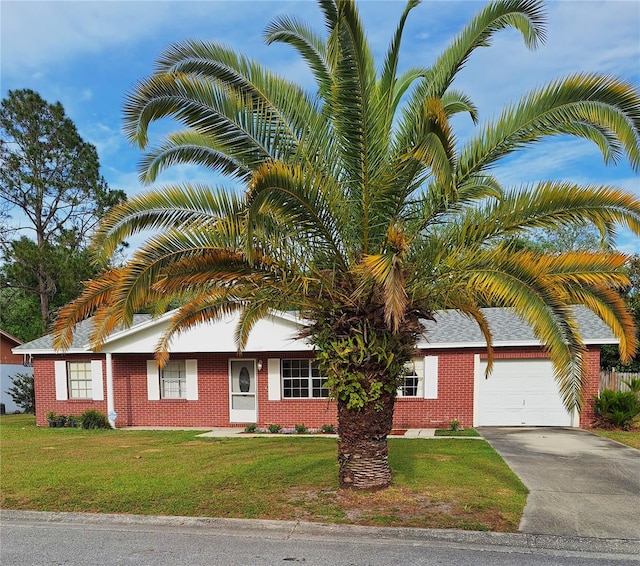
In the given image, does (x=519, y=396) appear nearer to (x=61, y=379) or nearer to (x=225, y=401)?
(x=225, y=401)

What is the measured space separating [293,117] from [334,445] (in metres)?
7.98

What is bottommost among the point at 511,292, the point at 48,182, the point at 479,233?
the point at 511,292

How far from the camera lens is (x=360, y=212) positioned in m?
6.46

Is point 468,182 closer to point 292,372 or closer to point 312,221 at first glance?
point 312,221

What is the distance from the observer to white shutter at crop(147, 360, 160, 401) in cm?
1555

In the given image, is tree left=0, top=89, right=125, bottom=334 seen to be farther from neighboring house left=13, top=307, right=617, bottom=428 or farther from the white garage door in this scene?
the white garage door

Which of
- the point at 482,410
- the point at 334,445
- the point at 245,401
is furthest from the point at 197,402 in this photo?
the point at 482,410

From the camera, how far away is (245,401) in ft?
50.2

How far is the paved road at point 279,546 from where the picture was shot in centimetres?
496

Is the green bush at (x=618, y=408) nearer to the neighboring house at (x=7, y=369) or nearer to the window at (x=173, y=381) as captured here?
the window at (x=173, y=381)

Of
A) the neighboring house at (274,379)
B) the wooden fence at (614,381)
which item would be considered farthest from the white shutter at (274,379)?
the wooden fence at (614,381)

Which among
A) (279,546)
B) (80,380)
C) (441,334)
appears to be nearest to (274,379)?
(441,334)

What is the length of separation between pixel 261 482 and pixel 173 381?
885 centimetres

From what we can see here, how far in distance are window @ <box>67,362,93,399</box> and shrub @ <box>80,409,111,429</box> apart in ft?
3.82
